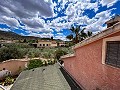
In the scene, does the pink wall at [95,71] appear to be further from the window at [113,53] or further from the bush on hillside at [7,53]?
the bush on hillside at [7,53]

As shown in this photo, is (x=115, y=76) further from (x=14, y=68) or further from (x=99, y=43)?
(x=14, y=68)

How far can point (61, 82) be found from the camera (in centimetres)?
1031

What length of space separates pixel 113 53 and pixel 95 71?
5.58 feet

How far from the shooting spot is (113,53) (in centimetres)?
589

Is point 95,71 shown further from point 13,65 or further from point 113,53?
point 13,65

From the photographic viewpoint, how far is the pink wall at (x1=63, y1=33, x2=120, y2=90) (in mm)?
5609

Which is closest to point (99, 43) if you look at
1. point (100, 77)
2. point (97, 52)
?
point (97, 52)

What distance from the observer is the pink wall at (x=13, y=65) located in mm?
27347

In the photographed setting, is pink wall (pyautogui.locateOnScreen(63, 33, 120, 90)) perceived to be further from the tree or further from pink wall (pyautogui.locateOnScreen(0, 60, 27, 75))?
the tree

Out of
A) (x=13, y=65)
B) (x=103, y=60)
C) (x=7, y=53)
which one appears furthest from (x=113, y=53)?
(x=7, y=53)

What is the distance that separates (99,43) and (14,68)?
84.5 feet

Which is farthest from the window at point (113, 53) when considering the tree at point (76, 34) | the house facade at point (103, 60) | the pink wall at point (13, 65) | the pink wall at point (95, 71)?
the tree at point (76, 34)

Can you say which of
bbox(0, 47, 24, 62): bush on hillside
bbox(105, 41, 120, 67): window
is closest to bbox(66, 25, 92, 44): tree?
bbox(0, 47, 24, 62): bush on hillside

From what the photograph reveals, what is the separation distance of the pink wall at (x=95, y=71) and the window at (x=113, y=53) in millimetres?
248
